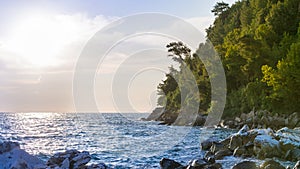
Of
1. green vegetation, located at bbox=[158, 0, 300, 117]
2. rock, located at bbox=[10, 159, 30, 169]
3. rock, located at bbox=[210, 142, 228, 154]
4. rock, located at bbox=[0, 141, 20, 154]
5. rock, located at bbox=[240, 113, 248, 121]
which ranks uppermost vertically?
green vegetation, located at bbox=[158, 0, 300, 117]

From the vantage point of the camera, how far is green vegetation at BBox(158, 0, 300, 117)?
48.9 meters

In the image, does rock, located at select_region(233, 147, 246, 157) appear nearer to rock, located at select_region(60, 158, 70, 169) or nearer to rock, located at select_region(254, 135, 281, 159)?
rock, located at select_region(254, 135, 281, 159)

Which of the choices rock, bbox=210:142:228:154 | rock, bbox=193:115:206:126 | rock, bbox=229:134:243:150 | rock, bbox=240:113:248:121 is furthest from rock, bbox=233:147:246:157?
rock, bbox=193:115:206:126

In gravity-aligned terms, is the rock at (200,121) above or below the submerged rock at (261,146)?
above

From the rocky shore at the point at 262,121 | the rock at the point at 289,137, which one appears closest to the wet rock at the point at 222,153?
the rock at the point at 289,137

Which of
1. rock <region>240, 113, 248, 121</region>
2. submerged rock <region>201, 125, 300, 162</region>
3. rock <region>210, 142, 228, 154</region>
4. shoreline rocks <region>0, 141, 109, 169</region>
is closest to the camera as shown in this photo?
shoreline rocks <region>0, 141, 109, 169</region>

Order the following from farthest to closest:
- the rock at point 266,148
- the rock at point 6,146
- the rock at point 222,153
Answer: the rock at point 222,153, the rock at point 266,148, the rock at point 6,146

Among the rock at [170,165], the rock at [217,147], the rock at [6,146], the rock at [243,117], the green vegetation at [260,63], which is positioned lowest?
the rock at [170,165]

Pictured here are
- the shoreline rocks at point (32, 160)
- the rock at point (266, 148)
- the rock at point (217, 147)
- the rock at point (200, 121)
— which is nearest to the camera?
the shoreline rocks at point (32, 160)

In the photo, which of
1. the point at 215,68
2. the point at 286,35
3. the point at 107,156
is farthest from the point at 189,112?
the point at 107,156

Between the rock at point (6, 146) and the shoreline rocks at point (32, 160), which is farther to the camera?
the rock at point (6, 146)

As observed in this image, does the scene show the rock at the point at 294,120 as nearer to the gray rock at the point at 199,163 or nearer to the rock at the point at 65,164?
the gray rock at the point at 199,163

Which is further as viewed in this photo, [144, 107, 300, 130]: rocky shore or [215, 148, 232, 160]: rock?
[144, 107, 300, 130]: rocky shore

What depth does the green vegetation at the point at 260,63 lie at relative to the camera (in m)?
48.9
